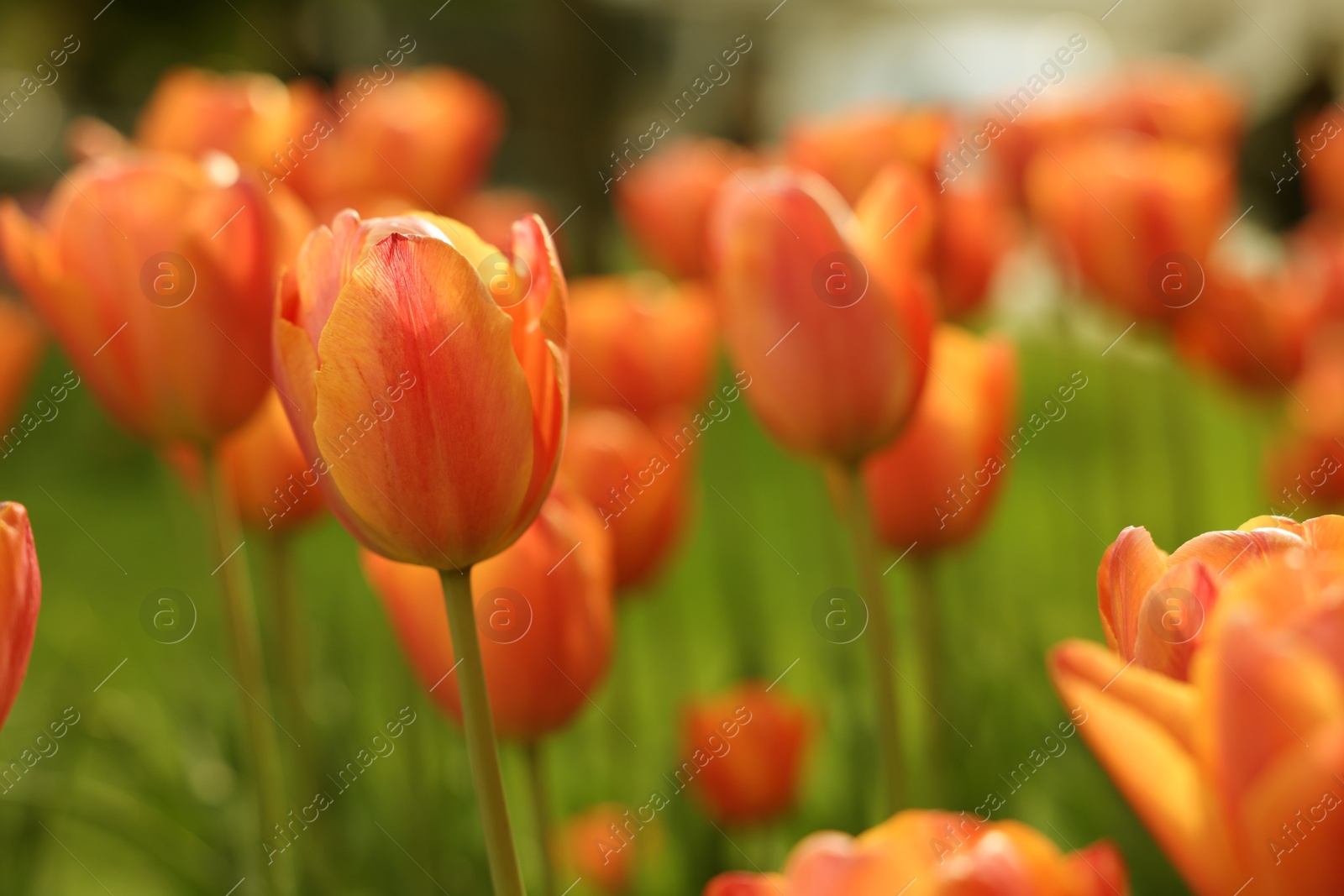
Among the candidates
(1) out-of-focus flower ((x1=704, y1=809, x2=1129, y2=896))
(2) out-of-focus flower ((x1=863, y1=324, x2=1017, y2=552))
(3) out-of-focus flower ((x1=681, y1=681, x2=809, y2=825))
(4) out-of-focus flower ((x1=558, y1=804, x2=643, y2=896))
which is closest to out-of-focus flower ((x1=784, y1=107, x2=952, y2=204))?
(2) out-of-focus flower ((x1=863, y1=324, x2=1017, y2=552))

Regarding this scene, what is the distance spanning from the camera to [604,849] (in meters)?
0.98

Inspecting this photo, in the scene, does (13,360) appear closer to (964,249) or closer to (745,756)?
(745,756)

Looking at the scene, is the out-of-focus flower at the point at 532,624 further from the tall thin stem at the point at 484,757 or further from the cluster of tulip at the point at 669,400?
the tall thin stem at the point at 484,757

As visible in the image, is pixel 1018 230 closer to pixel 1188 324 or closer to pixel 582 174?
pixel 1188 324

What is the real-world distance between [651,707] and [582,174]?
1.64m

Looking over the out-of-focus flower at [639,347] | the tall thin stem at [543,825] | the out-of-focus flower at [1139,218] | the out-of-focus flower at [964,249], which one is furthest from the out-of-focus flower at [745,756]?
the out-of-focus flower at [1139,218]

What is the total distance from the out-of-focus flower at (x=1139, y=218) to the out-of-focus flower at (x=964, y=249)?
0.08 metres

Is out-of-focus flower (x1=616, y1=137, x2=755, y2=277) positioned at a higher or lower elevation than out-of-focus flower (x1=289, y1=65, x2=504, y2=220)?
lower

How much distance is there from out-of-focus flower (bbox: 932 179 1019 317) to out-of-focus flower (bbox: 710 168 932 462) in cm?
50

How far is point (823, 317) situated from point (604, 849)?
471 mm

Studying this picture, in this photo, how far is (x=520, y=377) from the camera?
0.48m

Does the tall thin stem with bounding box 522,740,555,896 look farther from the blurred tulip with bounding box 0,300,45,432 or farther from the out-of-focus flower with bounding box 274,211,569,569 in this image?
the blurred tulip with bounding box 0,300,45,432

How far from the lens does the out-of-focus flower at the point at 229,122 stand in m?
1.13

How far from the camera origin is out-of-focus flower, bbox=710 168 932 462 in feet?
2.50
